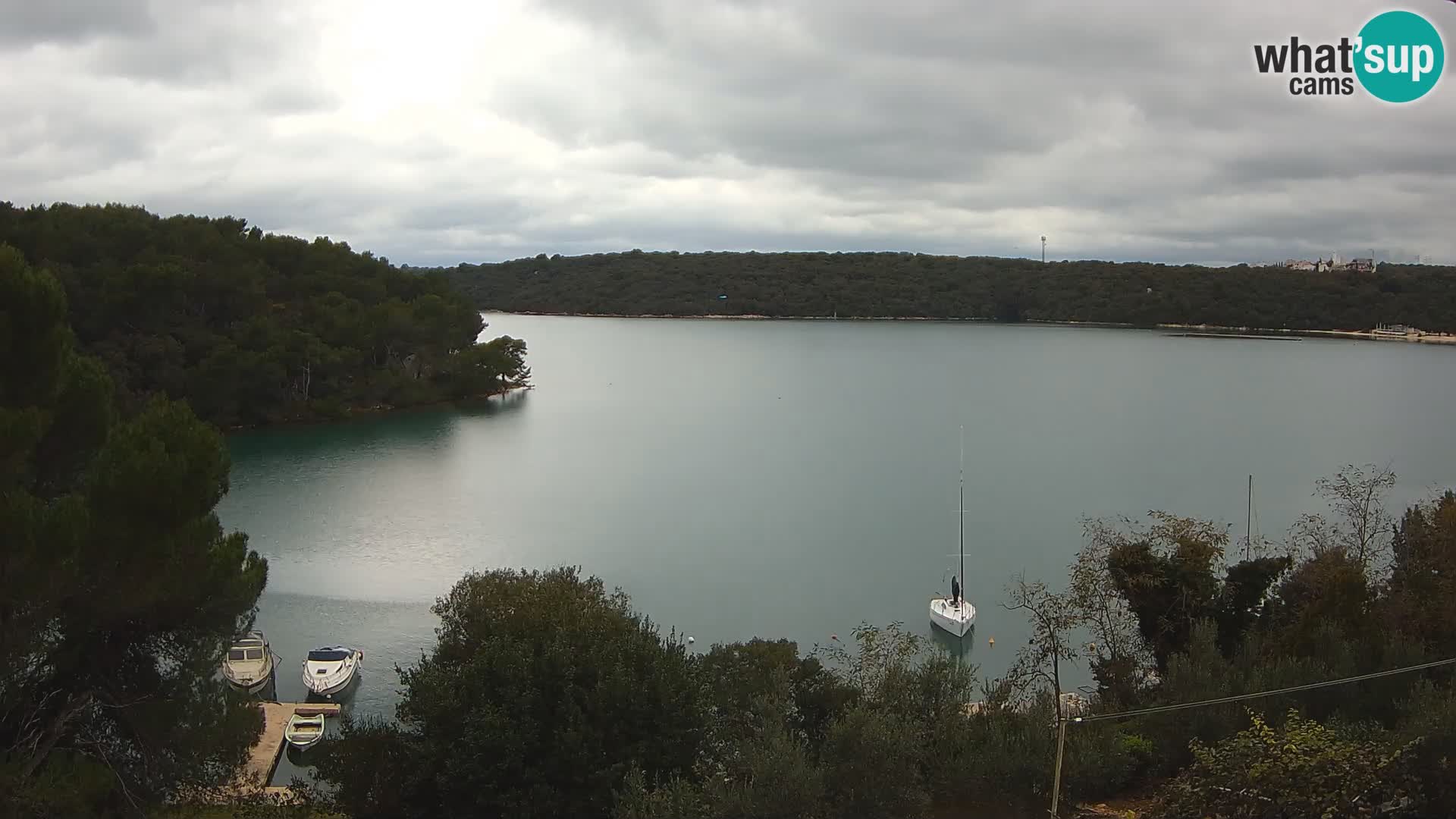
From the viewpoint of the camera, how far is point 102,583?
27.4ft

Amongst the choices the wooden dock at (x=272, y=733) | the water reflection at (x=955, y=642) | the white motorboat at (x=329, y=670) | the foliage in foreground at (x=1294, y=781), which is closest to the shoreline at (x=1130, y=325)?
the water reflection at (x=955, y=642)

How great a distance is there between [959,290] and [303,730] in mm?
121638

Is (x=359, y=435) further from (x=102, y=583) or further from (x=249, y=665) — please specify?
(x=102, y=583)

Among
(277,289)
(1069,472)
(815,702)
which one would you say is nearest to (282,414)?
(277,289)

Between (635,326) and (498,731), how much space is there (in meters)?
119

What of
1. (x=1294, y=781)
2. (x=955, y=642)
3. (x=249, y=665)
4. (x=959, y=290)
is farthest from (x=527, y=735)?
(x=959, y=290)

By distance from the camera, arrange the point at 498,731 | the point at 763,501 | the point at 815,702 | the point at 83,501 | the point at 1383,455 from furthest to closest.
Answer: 1. the point at 1383,455
2. the point at 763,501
3. the point at 815,702
4. the point at 498,731
5. the point at 83,501

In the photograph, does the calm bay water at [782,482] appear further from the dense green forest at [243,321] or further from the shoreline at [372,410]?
the dense green forest at [243,321]

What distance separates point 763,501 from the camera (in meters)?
31.0

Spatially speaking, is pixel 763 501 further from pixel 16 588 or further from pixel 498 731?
pixel 16 588

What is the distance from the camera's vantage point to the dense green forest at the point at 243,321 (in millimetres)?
41969

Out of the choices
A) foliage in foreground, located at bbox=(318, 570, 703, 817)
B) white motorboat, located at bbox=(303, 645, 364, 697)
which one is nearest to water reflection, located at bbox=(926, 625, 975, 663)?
foliage in foreground, located at bbox=(318, 570, 703, 817)

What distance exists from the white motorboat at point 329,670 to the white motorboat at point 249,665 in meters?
0.56

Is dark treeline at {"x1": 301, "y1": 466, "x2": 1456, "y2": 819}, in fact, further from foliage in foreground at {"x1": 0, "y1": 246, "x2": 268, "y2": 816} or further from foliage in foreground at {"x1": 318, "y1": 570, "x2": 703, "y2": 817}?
foliage in foreground at {"x1": 0, "y1": 246, "x2": 268, "y2": 816}
